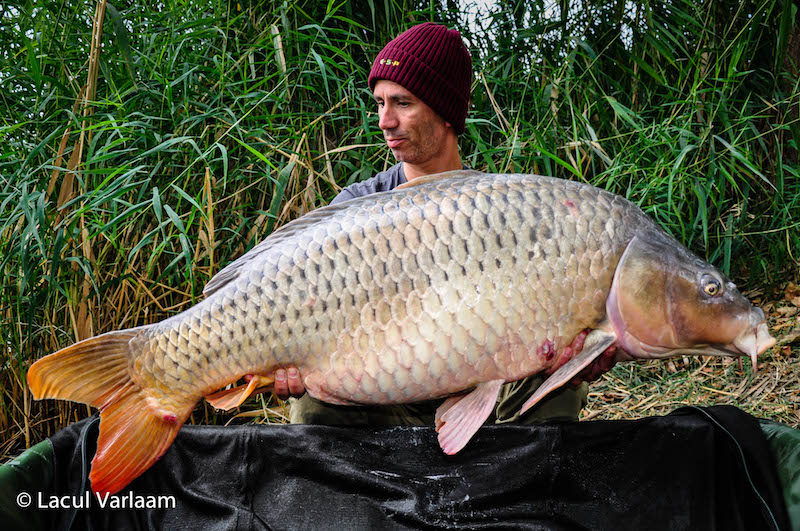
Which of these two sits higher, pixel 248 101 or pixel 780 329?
pixel 248 101

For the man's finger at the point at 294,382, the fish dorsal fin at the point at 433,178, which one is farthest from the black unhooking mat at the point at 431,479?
the fish dorsal fin at the point at 433,178

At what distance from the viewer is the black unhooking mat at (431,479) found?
5.09ft

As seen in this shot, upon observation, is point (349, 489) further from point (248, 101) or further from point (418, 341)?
point (248, 101)

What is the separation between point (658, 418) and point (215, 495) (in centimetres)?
96

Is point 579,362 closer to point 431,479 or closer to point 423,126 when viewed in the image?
point 431,479

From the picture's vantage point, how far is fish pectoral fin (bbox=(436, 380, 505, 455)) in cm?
141

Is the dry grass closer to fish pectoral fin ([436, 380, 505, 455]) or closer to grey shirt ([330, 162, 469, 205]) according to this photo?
grey shirt ([330, 162, 469, 205])

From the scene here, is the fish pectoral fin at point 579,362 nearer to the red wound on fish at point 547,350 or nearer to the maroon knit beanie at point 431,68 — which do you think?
the red wound on fish at point 547,350

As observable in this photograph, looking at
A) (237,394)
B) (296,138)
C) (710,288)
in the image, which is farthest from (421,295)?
(296,138)

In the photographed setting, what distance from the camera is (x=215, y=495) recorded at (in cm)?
162

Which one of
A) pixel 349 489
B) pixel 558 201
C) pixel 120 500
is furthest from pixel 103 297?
pixel 558 201

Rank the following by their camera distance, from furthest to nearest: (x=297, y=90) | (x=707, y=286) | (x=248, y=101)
→ (x=297, y=90), (x=248, y=101), (x=707, y=286)

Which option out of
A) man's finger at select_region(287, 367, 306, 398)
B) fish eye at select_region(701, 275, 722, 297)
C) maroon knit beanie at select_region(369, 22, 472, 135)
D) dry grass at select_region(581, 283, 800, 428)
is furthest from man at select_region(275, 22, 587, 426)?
dry grass at select_region(581, 283, 800, 428)

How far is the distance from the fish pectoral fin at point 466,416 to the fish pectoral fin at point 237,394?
0.35 meters
